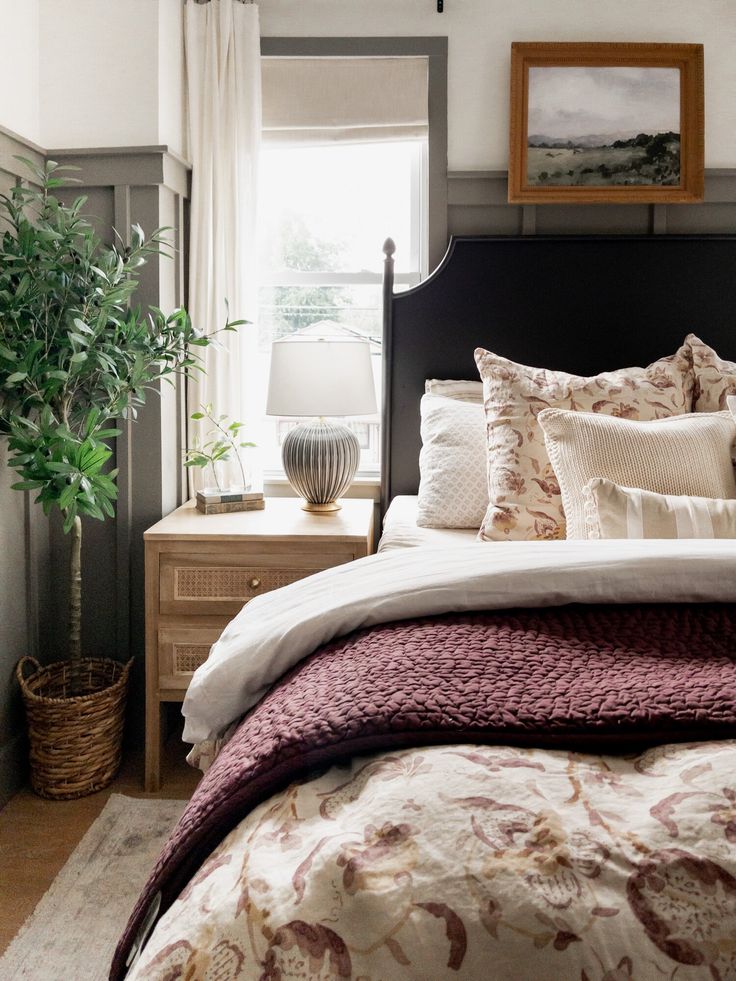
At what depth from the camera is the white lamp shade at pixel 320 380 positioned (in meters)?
2.57

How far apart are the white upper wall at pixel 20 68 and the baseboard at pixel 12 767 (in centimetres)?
176

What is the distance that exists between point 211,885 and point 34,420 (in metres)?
1.98

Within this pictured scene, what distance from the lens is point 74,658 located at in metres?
2.48

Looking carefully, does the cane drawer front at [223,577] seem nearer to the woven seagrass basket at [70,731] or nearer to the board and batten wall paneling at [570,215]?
the woven seagrass basket at [70,731]

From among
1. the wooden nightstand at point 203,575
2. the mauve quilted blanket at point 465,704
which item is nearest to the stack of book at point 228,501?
the wooden nightstand at point 203,575

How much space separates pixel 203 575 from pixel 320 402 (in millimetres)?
619

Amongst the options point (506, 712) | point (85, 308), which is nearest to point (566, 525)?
point (506, 712)

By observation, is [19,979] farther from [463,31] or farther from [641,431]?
[463,31]

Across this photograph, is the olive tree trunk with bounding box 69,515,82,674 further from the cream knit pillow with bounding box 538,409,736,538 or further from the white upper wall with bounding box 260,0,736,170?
the white upper wall with bounding box 260,0,736,170

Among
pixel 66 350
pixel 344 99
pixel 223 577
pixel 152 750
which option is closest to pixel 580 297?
pixel 344 99

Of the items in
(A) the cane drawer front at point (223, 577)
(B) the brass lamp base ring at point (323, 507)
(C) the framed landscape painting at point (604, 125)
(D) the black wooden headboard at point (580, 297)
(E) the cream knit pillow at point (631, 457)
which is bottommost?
(A) the cane drawer front at point (223, 577)

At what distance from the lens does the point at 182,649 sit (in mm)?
2459

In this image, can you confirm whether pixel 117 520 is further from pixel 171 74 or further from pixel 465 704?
pixel 465 704

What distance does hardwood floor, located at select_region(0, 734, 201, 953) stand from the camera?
1.97 metres
